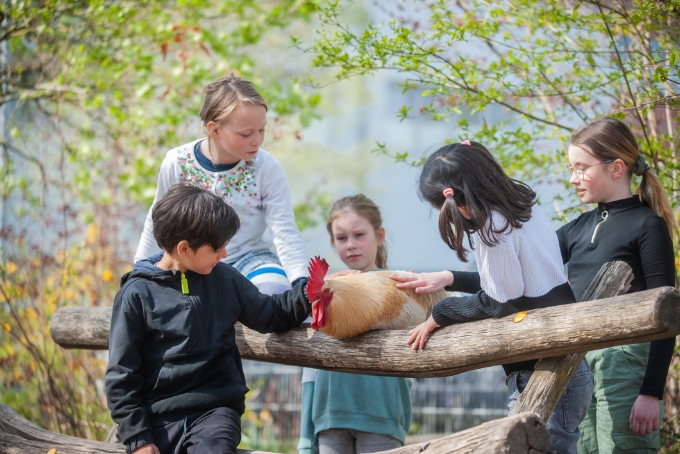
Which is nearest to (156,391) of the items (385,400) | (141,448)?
(141,448)

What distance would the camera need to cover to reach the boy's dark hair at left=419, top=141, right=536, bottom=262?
270 cm

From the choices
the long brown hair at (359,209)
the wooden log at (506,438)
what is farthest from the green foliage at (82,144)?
the wooden log at (506,438)

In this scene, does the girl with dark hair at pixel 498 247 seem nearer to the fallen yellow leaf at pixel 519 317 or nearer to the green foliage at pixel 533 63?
the fallen yellow leaf at pixel 519 317

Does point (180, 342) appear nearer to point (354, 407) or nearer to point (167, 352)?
point (167, 352)

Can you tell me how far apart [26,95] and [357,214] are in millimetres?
4102

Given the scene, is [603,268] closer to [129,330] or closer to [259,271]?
[259,271]

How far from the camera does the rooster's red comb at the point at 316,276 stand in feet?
9.25

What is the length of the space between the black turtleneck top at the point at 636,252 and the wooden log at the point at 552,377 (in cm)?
28

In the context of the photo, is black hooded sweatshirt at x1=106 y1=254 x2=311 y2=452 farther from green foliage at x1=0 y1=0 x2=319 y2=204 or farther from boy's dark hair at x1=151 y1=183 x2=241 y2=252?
green foliage at x1=0 y1=0 x2=319 y2=204

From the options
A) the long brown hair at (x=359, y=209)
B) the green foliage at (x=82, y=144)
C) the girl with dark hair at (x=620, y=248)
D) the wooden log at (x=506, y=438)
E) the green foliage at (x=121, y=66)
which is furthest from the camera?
the green foliage at (x=121, y=66)

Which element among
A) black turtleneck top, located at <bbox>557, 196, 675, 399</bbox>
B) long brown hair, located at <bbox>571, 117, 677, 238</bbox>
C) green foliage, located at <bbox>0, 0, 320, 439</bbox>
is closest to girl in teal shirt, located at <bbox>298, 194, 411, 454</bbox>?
black turtleneck top, located at <bbox>557, 196, 675, 399</bbox>

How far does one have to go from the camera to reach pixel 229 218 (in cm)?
293

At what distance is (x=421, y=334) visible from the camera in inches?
A: 113

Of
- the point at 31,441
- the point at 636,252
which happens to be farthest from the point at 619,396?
the point at 31,441
